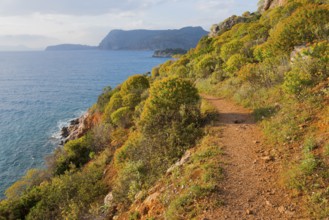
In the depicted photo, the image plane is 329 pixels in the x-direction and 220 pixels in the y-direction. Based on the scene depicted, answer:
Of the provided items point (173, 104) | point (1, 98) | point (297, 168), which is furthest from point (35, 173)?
point (1, 98)

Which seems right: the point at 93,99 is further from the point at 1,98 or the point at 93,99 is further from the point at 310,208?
the point at 310,208

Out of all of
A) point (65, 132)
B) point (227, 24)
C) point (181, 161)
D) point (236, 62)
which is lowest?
point (65, 132)

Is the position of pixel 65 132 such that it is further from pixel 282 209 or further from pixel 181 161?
pixel 282 209

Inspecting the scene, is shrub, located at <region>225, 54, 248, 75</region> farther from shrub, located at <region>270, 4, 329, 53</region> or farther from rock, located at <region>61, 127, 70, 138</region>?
rock, located at <region>61, 127, 70, 138</region>

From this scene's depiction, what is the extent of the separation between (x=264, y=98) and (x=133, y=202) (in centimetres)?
1017

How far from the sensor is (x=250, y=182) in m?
9.02

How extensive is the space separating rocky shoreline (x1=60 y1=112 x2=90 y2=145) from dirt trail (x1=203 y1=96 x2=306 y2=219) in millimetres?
25715

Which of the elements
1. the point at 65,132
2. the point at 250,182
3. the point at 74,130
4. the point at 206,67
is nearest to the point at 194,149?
the point at 250,182

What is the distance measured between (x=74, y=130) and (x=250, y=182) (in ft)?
113

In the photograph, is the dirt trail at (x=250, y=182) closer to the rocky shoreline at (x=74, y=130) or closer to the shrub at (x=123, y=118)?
the shrub at (x=123, y=118)

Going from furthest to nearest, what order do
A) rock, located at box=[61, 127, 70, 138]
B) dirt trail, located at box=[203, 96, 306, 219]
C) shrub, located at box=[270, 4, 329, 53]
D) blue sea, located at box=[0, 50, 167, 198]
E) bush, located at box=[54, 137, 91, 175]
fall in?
1. rock, located at box=[61, 127, 70, 138]
2. blue sea, located at box=[0, 50, 167, 198]
3. bush, located at box=[54, 137, 91, 175]
4. shrub, located at box=[270, 4, 329, 53]
5. dirt trail, located at box=[203, 96, 306, 219]

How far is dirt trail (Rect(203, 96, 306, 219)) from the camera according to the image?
7617 mm

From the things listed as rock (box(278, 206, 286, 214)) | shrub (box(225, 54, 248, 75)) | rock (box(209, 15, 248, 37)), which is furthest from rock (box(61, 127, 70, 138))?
rock (box(209, 15, 248, 37))

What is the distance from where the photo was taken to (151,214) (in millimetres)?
8867
